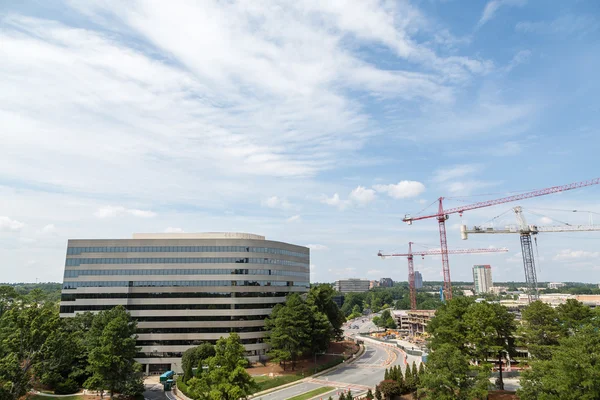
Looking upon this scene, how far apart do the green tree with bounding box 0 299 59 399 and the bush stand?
11.8 meters

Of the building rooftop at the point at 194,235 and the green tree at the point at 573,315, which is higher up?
the building rooftop at the point at 194,235

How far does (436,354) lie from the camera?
45156 mm

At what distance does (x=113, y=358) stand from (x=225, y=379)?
84.2 feet

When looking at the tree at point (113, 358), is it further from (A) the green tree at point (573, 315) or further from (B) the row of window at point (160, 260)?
(A) the green tree at point (573, 315)

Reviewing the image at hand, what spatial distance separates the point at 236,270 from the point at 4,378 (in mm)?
47112

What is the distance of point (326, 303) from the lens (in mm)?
96812

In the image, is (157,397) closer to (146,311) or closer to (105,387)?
(105,387)

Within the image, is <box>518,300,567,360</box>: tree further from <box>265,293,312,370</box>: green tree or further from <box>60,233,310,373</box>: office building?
<box>60,233,310,373</box>: office building

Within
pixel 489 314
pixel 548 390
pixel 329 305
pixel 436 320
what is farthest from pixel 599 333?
pixel 329 305

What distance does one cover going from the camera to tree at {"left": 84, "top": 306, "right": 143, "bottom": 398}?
58625mm

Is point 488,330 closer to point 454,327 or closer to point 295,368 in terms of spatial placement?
point 454,327

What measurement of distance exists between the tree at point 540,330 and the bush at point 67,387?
75.1 metres

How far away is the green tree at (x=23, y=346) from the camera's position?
4638 centimetres

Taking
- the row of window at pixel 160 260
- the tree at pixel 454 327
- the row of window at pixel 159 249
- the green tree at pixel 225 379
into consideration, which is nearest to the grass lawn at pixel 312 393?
the green tree at pixel 225 379
